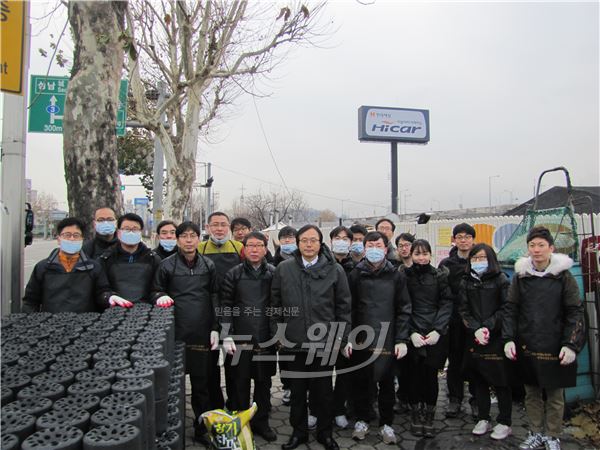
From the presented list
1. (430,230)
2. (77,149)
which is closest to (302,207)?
(430,230)

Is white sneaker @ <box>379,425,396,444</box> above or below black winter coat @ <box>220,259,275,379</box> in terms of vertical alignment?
below

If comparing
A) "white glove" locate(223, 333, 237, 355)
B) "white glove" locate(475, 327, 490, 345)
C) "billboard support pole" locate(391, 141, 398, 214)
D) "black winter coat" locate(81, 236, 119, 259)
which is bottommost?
"white glove" locate(223, 333, 237, 355)

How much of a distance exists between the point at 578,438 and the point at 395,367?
1.56 m

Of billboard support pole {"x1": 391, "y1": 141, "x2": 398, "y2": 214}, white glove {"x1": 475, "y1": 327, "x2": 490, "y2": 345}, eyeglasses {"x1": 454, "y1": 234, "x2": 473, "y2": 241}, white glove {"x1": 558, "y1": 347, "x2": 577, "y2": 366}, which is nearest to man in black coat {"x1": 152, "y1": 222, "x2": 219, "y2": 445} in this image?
white glove {"x1": 475, "y1": 327, "x2": 490, "y2": 345}

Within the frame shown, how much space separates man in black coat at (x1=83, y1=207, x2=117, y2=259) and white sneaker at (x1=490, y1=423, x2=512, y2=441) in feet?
12.2

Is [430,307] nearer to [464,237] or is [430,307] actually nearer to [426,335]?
[426,335]

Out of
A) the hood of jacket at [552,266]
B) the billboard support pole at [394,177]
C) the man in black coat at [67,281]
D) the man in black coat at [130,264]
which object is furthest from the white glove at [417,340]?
the billboard support pole at [394,177]

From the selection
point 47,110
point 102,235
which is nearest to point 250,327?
point 102,235

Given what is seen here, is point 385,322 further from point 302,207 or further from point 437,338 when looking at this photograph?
point 302,207

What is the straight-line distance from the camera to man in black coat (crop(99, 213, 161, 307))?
3.67 m

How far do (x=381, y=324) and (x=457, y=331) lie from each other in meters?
1.00

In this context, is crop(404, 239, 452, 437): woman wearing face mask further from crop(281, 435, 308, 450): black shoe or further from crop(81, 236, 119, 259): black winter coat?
crop(81, 236, 119, 259): black winter coat

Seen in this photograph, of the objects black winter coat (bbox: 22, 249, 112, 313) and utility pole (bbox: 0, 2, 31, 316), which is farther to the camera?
utility pole (bbox: 0, 2, 31, 316)

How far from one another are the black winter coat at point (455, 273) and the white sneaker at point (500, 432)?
3.18 ft
